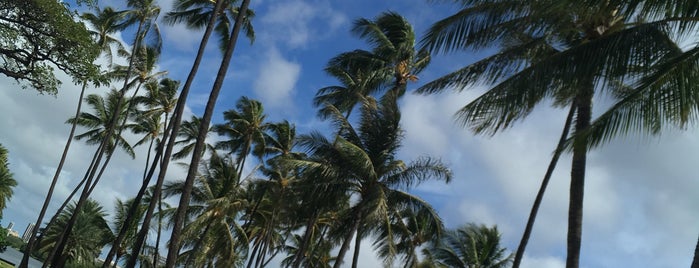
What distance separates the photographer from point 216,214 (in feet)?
79.5

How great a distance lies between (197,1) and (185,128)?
12.4 metres

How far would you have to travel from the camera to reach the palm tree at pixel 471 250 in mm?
27375

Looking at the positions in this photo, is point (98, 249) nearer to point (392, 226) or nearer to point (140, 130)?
point (140, 130)

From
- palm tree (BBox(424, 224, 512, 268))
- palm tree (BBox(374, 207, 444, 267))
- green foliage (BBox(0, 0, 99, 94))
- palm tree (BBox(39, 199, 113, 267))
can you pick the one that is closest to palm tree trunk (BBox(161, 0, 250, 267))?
green foliage (BBox(0, 0, 99, 94))

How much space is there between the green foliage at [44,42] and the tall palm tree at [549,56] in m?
7.56

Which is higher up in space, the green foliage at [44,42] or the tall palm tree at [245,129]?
the tall palm tree at [245,129]

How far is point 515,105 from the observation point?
767 centimetres

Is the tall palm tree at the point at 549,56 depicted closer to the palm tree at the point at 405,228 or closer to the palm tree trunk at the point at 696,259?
the palm tree trunk at the point at 696,259

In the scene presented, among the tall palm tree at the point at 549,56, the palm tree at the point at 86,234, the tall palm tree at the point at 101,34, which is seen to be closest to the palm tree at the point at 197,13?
the tall palm tree at the point at 101,34

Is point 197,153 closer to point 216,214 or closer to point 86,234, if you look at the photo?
point 216,214

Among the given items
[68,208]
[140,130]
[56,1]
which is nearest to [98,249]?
[68,208]

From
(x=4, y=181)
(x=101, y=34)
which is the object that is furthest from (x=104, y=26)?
(x=4, y=181)

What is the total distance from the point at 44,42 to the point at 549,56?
1044 cm

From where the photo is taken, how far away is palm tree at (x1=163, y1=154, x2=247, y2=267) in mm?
24062
